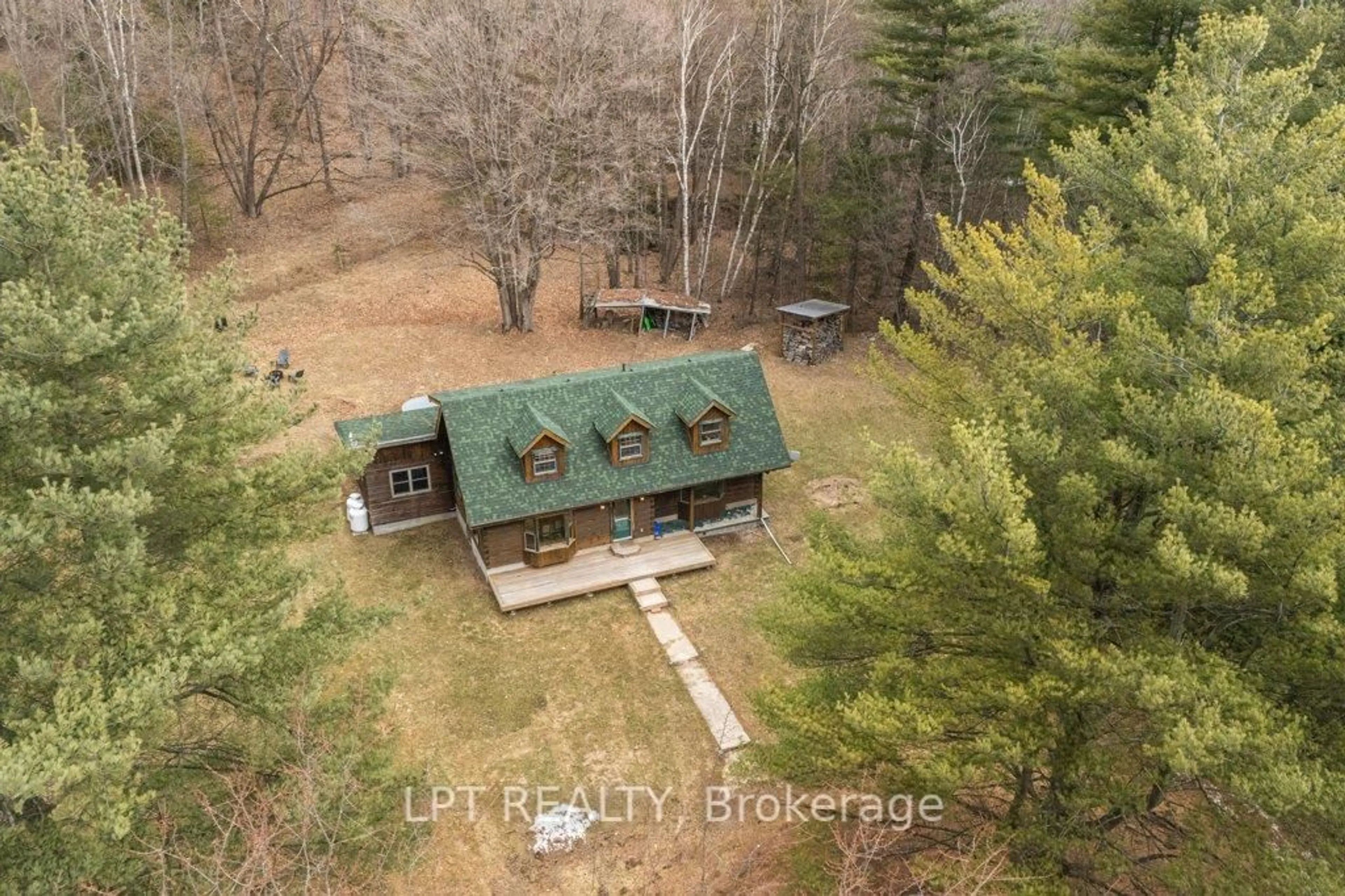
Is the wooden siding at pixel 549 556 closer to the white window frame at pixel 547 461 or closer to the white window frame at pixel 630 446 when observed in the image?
the white window frame at pixel 547 461

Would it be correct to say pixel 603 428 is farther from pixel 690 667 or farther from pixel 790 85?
pixel 790 85

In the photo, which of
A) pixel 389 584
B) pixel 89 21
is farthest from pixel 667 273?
pixel 89 21

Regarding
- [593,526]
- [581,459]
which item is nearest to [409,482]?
[581,459]

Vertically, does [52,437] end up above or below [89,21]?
below

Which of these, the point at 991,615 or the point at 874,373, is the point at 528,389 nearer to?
the point at 874,373

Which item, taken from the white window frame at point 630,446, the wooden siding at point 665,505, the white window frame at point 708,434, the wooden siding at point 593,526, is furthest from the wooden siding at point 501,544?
the white window frame at point 708,434
